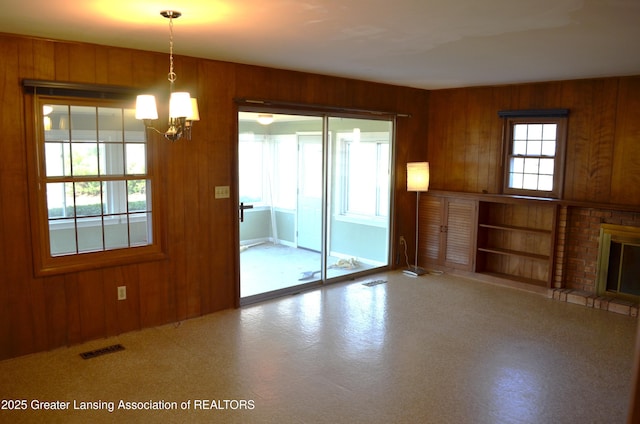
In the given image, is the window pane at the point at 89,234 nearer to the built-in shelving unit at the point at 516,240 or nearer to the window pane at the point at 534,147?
the built-in shelving unit at the point at 516,240

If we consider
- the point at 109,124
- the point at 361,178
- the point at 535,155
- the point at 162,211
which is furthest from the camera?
the point at 361,178

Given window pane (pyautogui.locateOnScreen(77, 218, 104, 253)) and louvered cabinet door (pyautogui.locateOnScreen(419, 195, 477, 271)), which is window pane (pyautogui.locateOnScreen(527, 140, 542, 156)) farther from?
window pane (pyautogui.locateOnScreen(77, 218, 104, 253))

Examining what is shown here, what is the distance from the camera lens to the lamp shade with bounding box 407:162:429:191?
21.5 feet

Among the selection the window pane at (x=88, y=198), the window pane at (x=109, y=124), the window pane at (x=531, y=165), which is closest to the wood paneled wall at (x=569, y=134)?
the window pane at (x=531, y=165)

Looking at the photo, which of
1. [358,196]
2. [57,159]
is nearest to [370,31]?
[57,159]

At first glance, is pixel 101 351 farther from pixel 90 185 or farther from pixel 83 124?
pixel 83 124

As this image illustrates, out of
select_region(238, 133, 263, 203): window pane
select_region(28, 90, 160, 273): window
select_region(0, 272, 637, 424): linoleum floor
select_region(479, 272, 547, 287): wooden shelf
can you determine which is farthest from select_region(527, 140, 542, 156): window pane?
select_region(28, 90, 160, 273): window

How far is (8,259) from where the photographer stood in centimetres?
380

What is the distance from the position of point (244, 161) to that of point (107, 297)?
205 centimetres

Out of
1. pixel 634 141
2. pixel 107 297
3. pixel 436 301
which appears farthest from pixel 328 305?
pixel 634 141

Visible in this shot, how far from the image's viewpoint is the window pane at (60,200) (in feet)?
13.1

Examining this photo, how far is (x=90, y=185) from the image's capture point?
4.20 metres

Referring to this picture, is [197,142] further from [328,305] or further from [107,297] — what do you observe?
[328,305]

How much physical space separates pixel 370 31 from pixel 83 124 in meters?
2.43
